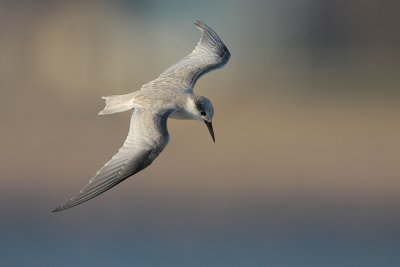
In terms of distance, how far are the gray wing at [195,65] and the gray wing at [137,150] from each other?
0.52m

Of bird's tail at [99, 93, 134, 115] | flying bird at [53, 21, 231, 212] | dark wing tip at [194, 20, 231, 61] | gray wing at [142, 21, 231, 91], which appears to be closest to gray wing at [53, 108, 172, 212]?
flying bird at [53, 21, 231, 212]

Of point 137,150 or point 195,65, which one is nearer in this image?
point 137,150

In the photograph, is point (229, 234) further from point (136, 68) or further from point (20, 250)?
point (136, 68)

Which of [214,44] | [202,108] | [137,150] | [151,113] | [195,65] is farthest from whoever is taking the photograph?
[214,44]

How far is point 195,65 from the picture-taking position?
6.98 meters

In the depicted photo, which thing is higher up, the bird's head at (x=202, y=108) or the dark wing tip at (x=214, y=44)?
the dark wing tip at (x=214, y=44)

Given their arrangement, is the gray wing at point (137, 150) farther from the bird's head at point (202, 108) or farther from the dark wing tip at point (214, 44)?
the dark wing tip at point (214, 44)

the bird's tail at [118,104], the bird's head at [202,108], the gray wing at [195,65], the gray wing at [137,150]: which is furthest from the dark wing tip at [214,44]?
the gray wing at [137,150]

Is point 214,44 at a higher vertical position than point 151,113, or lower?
higher

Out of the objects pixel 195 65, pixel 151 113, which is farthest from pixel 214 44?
pixel 151 113

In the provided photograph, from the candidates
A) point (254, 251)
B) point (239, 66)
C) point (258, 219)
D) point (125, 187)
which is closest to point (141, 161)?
point (254, 251)

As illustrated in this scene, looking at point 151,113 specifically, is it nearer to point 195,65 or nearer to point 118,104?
point 118,104

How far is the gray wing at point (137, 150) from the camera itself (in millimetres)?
5605

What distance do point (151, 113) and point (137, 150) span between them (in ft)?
0.87
